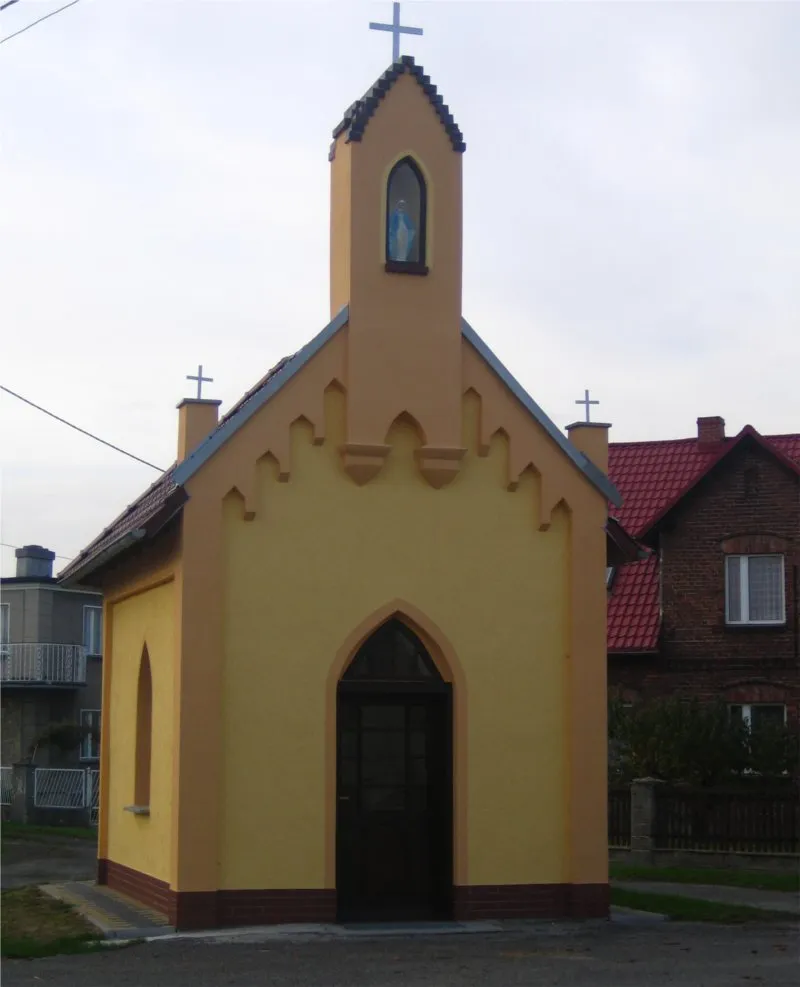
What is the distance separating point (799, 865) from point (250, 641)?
38.7 ft

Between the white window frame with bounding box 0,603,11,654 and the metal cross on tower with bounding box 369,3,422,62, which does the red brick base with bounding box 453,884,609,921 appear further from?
the white window frame with bounding box 0,603,11,654

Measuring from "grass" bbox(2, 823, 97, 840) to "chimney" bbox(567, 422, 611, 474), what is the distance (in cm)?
1830

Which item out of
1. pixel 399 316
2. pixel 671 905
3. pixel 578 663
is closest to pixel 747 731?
pixel 671 905

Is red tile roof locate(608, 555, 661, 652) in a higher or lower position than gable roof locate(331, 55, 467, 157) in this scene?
lower

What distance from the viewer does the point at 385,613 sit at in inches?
603

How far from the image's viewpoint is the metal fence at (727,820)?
23641 mm

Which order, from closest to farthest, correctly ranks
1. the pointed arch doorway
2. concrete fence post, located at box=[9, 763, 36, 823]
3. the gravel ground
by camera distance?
the gravel ground, the pointed arch doorway, concrete fence post, located at box=[9, 763, 36, 823]

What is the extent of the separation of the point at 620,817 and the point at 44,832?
13454 millimetres

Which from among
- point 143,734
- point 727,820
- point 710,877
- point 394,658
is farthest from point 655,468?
point 394,658

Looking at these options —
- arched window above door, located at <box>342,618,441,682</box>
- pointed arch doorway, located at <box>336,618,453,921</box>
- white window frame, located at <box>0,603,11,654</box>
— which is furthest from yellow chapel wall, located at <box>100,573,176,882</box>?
white window frame, located at <box>0,603,11,654</box>

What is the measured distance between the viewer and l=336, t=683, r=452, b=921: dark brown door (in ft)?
50.3

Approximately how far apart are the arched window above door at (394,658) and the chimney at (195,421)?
2.55 m

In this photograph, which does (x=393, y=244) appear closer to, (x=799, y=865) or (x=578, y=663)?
(x=578, y=663)

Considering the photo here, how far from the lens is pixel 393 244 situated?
1594cm
